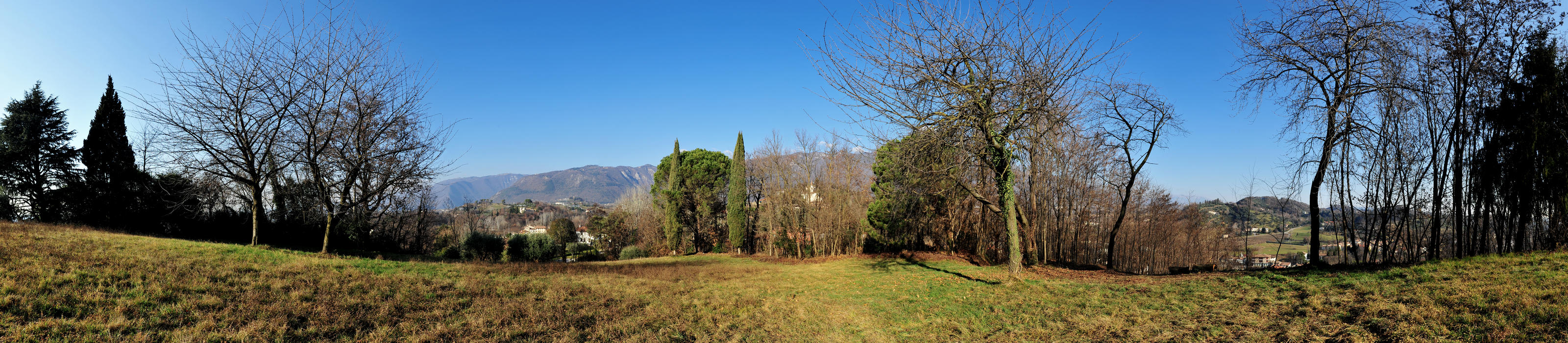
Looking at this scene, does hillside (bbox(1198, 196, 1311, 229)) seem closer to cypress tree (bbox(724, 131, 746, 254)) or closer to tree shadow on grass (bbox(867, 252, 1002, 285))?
tree shadow on grass (bbox(867, 252, 1002, 285))

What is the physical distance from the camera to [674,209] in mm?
26984

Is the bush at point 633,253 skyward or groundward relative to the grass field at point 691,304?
groundward

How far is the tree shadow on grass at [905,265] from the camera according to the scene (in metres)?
10.0

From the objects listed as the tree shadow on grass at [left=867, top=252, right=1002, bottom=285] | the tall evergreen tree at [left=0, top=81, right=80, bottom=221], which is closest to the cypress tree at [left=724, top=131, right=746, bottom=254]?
the tree shadow on grass at [left=867, top=252, right=1002, bottom=285]

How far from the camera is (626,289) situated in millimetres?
9422

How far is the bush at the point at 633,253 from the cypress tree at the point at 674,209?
1362 millimetres

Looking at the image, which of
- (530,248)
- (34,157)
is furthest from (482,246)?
(34,157)

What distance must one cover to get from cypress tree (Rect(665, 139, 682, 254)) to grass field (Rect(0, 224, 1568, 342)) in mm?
16678

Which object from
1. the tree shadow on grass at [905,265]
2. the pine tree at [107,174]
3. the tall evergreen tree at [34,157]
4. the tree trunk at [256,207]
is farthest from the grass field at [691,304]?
the tall evergreen tree at [34,157]

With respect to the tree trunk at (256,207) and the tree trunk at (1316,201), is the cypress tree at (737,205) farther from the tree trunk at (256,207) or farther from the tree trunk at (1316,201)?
the tree trunk at (1316,201)

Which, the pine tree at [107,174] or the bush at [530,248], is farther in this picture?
the bush at [530,248]

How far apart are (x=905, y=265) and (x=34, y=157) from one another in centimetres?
2905

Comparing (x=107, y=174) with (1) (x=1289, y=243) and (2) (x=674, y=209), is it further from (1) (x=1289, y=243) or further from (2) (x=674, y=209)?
(1) (x=1289, y=243)

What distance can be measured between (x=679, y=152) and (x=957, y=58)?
21.5 meters
